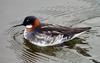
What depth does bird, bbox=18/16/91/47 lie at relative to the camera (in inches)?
394

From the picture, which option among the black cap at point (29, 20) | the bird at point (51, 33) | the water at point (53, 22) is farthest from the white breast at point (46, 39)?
the black cap at point (29, 20)

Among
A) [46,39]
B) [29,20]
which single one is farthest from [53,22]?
[46,39]

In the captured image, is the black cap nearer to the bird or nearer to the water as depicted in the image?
the bird

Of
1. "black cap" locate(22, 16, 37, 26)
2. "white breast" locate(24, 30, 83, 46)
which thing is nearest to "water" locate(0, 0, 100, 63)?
"white breast" locate(24, 30, 83, 46)

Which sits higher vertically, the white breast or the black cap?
the black cap

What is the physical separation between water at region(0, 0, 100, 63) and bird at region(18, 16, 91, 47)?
0.15 m

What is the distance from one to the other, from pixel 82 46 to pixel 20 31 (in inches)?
84.9

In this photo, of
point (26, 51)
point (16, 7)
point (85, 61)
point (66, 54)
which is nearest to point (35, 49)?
point (26, 51)

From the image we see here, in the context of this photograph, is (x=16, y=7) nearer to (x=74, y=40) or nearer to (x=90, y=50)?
(x=74, y=40)

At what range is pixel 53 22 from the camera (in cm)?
1114

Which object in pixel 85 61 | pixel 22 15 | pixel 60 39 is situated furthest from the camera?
pixel 22 15

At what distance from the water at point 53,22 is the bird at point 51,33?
153 millimetres

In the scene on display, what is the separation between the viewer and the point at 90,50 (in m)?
9.40

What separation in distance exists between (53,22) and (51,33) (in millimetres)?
1207
